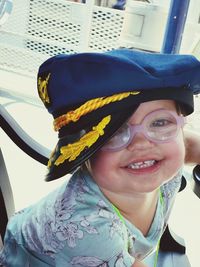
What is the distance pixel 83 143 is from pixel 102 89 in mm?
98

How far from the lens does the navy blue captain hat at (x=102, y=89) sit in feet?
2.03

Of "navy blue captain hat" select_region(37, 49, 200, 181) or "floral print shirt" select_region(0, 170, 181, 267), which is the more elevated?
"navy blue captain hat" select_region(37, 49, 200, 181)

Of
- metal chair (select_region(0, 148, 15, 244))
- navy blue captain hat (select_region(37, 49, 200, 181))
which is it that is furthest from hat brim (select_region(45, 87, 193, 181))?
metal chair (select_region(0, 148, 15, 244))

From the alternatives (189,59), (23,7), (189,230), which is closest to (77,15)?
(23,7)

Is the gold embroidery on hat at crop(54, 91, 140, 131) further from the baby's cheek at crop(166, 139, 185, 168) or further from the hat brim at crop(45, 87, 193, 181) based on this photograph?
the baby's cheek at crop(166, 139, 185, 168)

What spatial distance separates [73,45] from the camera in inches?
119

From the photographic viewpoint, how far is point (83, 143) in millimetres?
653

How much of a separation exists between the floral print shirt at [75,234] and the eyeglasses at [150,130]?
112 mm

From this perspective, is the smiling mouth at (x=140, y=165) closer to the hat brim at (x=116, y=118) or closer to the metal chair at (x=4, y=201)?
the hat brim at (x=116, y=118)

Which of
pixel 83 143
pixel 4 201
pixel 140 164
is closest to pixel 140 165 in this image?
pixel 140 164

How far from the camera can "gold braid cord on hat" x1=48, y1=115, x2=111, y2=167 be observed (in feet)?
2.10

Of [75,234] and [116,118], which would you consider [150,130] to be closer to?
[116,118]

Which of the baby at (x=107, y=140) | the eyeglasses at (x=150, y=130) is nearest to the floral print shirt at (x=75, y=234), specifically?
the baby at (x=107, y=140)

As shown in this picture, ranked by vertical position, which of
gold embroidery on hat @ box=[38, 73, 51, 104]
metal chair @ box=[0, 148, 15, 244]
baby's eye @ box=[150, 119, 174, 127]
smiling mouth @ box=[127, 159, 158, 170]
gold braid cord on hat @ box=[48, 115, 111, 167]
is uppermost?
gold embroidery on hat @ box=[38, 73, 51, 104]
